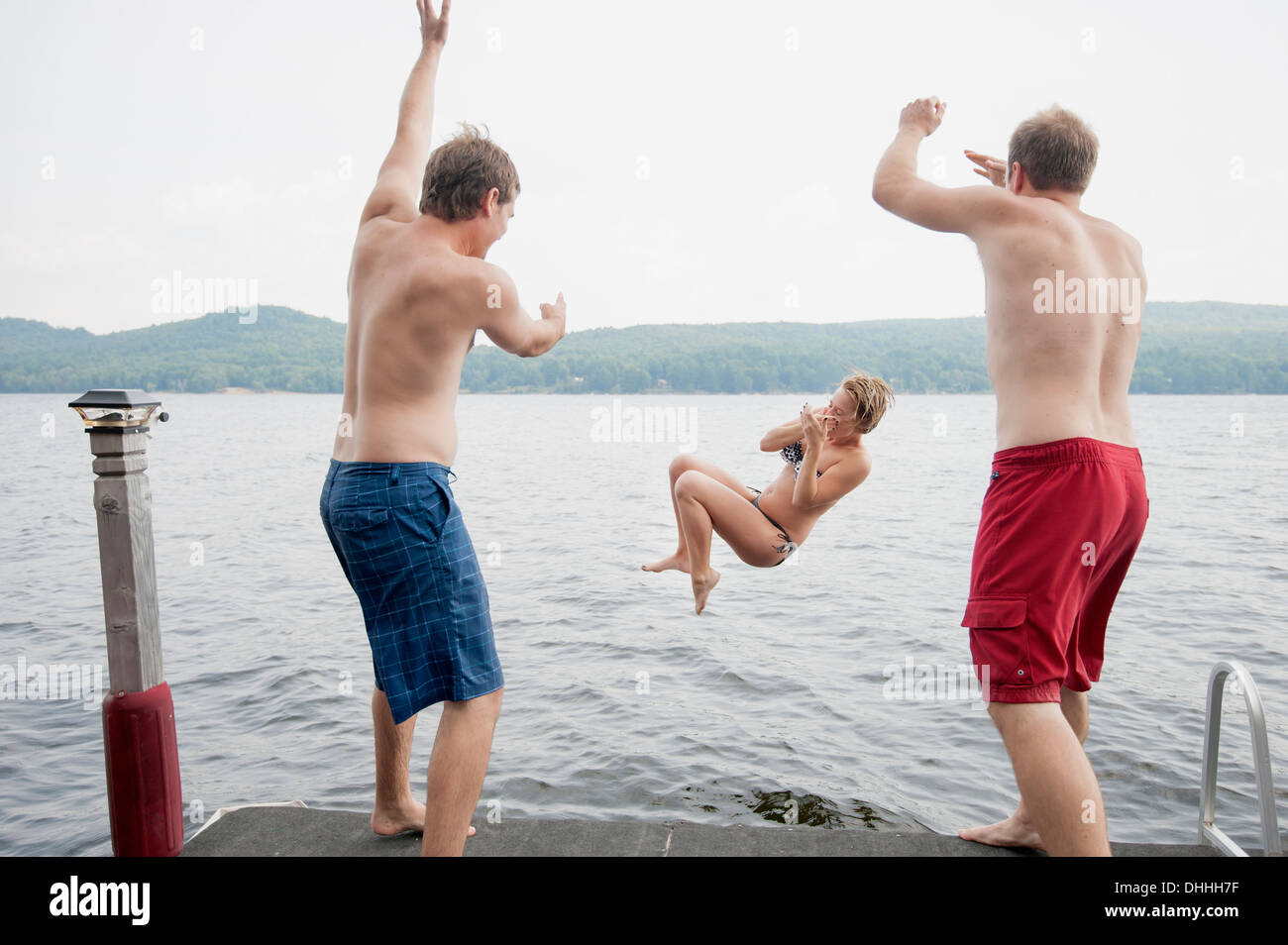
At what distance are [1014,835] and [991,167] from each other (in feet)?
9.18

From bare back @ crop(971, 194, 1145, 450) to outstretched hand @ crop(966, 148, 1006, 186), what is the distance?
434 mm

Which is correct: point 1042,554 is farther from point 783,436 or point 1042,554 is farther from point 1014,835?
point 783,436

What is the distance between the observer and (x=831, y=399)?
195 inches

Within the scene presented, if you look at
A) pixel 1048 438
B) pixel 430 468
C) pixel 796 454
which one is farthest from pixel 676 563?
pixel 1048 438

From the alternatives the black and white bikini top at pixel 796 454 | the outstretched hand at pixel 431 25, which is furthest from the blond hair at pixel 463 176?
the black and white bikini top at pixel 796 454

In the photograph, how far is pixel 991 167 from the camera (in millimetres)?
Result: 3986

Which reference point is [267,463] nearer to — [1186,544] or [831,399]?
[1186,544]

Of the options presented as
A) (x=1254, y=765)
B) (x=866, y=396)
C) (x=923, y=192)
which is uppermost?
(x=923, y=192)

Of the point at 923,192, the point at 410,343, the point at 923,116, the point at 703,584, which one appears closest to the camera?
the point at 410,343

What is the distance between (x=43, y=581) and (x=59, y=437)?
48.5 m

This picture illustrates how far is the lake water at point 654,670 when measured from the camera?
710cm

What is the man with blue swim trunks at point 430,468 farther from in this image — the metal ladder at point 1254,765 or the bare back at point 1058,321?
the metal ladder at point 1254,765

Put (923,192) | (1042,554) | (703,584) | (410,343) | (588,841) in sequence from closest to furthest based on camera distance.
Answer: (1042,554)
(410,343)
(923,192)
(588,841)
(703,584)

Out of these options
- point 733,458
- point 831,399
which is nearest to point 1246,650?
point 831,399
